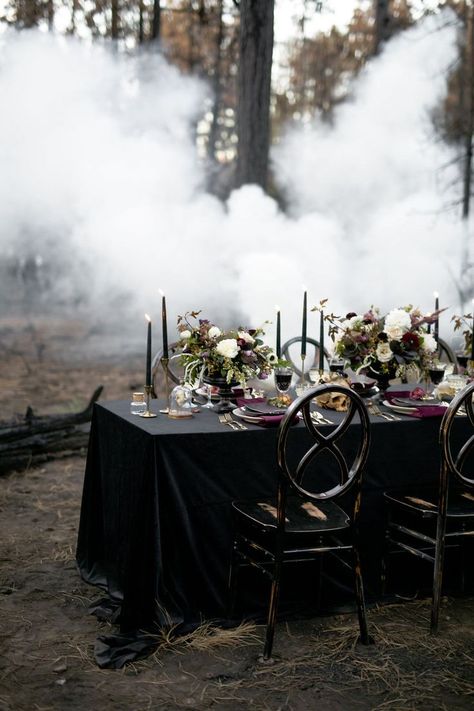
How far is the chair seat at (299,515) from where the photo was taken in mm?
3279

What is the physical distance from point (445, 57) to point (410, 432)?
13104mm

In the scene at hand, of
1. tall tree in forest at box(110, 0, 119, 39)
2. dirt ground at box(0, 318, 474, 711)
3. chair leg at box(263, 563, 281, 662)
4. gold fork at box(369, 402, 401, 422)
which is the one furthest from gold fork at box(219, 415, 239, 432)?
tall tree in forest at box(110, 0, 119, 39)

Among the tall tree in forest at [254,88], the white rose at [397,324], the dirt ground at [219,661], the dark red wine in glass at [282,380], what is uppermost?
the tall tree in forest at [254,88]

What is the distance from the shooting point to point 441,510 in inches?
139

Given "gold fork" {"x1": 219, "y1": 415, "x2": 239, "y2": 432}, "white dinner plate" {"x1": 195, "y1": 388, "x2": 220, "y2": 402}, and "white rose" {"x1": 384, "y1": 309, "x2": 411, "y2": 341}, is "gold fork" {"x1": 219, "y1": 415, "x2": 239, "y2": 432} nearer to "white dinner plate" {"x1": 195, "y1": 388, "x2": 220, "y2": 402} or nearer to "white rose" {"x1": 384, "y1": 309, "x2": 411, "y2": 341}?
"white dinner plate" {"x1": 195, "y1": 388, "x2": 220, "y2": 402}

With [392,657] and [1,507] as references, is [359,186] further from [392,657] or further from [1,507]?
[392,657]

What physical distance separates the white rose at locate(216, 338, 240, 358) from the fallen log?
2368 millimetres

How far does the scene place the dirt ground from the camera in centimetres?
295

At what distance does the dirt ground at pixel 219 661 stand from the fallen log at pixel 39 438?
1.54 m

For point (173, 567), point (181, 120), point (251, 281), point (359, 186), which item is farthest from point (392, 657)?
point (359, 186)

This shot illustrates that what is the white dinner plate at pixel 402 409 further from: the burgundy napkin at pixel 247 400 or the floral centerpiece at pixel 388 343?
the burgundy napkin at pixel 247 400

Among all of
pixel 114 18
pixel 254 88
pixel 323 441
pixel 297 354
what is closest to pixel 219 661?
pixel 323 441

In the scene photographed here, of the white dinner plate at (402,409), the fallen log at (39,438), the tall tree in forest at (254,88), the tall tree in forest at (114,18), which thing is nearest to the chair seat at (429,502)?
the white dinner plate at (402,409)

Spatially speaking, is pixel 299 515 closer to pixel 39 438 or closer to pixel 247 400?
pixel 247 400
